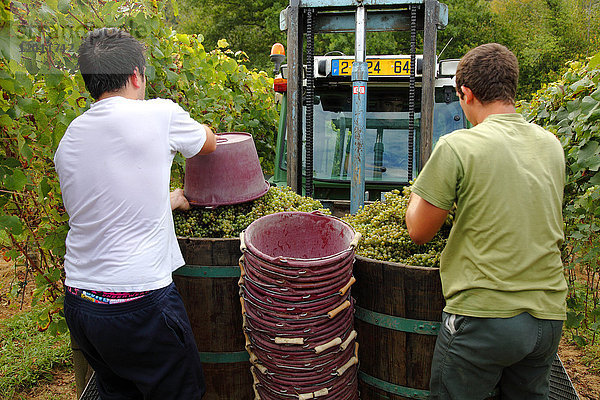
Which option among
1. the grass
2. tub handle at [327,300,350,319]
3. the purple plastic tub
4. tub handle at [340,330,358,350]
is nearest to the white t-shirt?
the purple plastic tub

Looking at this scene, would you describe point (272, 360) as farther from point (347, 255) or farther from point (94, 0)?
point (94, 0)

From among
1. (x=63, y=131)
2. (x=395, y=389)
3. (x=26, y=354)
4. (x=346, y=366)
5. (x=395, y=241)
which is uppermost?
(x=63, y=131)

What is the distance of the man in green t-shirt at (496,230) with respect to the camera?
5.87 ft

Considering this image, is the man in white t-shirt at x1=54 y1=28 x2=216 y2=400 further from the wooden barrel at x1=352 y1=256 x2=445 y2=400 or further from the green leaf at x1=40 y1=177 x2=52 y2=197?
the wooden barrel at x1=352 y1=256 x2=445 y2=400

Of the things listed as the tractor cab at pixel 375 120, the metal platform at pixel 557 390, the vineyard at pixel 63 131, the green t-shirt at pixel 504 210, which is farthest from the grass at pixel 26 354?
the green t-shirt at pixel 504 210

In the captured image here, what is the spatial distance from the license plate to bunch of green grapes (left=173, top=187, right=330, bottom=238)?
176cm

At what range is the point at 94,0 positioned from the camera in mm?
2738

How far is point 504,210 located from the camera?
178 centimetres

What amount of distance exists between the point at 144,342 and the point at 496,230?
1387 millimetres

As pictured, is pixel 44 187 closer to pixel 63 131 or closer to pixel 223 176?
pixel 63 131

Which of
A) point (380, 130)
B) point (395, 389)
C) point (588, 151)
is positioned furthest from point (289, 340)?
point (380, 130)

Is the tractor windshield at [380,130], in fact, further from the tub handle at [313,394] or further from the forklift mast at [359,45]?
the tub handle at [313,394]

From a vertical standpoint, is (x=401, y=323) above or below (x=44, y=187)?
below

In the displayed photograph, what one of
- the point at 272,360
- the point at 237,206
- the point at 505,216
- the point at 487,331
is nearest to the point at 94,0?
the point at 237,206
